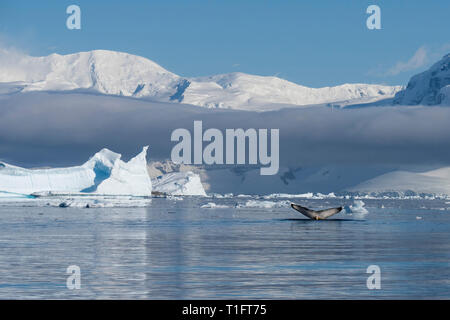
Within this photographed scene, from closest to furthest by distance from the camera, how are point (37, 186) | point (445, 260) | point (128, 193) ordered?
point (445, 260)
point (37, 186)
point (128, 193)

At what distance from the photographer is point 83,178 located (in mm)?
130000

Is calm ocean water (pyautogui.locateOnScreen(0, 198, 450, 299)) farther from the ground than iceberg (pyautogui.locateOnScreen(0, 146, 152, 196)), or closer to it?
closer to it

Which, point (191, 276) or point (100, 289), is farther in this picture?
point (191, 276)

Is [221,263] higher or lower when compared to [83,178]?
lower

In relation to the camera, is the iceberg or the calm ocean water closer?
the calm ocean water

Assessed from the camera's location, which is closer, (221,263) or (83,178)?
(221,263)

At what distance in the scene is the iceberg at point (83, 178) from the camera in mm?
123688

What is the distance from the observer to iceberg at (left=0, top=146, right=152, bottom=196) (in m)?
124

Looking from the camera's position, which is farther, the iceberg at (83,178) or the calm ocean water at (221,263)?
the iceberg at (83,178)

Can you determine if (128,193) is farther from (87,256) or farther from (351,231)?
(87,256)

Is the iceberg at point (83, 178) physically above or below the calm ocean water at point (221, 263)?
above

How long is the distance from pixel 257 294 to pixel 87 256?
12.9 metres
